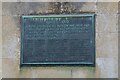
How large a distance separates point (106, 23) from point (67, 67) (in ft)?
3.70

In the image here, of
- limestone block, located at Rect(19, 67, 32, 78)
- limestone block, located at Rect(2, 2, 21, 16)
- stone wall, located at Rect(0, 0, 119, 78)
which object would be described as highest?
limestone block, located at Rect(2, 2, 21, 16)

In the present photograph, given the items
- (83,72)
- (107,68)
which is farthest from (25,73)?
(107,68)

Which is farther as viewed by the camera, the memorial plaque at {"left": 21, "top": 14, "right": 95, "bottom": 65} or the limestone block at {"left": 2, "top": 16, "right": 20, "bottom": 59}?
the limestone block at {"left": 2, "top": 16, "right": 20, "bottom": 59}

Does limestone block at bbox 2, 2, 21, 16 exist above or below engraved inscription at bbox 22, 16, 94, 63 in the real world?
above

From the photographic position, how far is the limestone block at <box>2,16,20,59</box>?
848cm

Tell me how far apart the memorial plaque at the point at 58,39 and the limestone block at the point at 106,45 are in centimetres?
11

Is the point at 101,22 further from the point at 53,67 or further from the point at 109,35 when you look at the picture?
the point at 53,67

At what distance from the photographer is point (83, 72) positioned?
8328 mm

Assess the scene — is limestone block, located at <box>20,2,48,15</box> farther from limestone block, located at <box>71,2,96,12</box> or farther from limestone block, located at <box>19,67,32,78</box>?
limestone block, located at <box>19,67,32,78</box>

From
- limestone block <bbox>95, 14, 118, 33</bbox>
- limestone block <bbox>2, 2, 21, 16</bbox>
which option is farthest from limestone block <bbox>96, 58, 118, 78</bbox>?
limestone block <bbox>2, 2, 21, 16</bbox>

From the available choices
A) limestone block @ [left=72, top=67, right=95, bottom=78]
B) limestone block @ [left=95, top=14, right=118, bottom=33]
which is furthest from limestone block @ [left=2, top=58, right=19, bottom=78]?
limestone block @ [left=95, top=14, right=118, bottom=33]

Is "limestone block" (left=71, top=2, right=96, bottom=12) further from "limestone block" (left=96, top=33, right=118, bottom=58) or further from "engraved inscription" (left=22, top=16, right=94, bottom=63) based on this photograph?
"limestone block" (left=96, top=33, right=118, bottom=58)

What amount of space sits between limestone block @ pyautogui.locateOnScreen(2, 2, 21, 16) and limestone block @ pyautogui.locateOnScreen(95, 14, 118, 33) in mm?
1558

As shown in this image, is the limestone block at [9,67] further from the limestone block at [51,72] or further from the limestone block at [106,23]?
the limestone block at [106,23]
